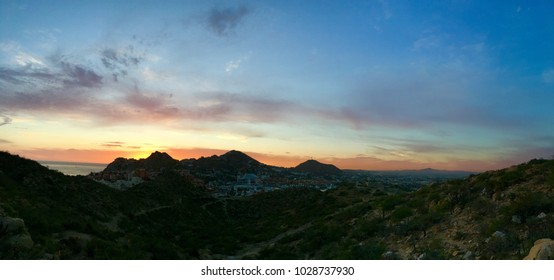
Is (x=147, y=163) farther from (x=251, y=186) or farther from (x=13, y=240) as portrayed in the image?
(x=13, y=240)

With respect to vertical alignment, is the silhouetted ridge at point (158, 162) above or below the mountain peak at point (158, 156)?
below

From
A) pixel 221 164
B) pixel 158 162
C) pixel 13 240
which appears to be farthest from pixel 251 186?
pixel 13 240

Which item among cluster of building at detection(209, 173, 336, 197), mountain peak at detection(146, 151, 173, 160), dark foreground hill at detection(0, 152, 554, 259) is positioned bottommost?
cluster of building at detection(209, 173, 336, 197)

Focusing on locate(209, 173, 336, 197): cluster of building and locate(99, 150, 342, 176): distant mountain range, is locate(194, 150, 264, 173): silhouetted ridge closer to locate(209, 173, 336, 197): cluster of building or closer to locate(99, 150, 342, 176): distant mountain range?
locate(99, 150, 342, 176): distant mountain range

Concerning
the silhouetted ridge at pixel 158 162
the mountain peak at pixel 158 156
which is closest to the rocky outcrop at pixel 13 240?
the silhouetted ridge at pixel 158 162

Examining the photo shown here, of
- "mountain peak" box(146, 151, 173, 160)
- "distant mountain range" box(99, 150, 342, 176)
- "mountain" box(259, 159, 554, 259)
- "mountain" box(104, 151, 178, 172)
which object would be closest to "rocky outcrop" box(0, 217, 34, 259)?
"mountain" box(259, 159, 554, 259)

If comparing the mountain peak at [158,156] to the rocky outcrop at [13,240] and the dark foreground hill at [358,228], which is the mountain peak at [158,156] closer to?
the dark foreground hill at [358,228]

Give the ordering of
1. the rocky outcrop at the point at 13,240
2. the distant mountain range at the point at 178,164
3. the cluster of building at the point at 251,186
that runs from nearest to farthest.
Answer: the rocky outcrop at the point at 13,240, the cluster of building at the point at 251,186, the distant mountain range at the point at 178,164

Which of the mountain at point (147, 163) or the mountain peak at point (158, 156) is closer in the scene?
the mountain at point (147, 163)

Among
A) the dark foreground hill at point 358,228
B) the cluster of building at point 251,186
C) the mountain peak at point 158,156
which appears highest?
the mountain peak at point 158,156
